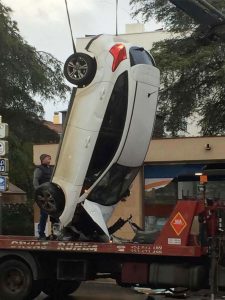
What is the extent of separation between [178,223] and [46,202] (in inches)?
94.4

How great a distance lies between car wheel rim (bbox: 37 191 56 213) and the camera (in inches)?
396

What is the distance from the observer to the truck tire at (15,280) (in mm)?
10023

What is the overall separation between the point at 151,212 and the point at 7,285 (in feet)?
23.6

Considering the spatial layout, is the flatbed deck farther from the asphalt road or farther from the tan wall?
the tan wall

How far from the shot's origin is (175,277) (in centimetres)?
922

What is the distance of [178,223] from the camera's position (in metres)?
9.10

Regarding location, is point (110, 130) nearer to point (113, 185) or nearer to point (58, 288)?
point (113, 185)

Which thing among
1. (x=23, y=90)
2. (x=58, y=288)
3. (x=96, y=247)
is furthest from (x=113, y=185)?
(x=23, y=90)

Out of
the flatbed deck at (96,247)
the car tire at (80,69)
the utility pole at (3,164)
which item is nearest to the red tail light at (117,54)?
the car tire at (80,69)

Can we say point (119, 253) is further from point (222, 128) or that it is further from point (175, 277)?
Result: point (222, 128)

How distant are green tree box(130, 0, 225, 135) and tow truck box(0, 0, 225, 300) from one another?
42.5 ft

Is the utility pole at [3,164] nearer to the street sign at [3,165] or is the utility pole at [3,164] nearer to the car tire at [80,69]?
the street sign at [3,165]

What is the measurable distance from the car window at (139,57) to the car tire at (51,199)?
2.53 metres

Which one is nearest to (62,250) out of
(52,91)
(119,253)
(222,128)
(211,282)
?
(119,253)
